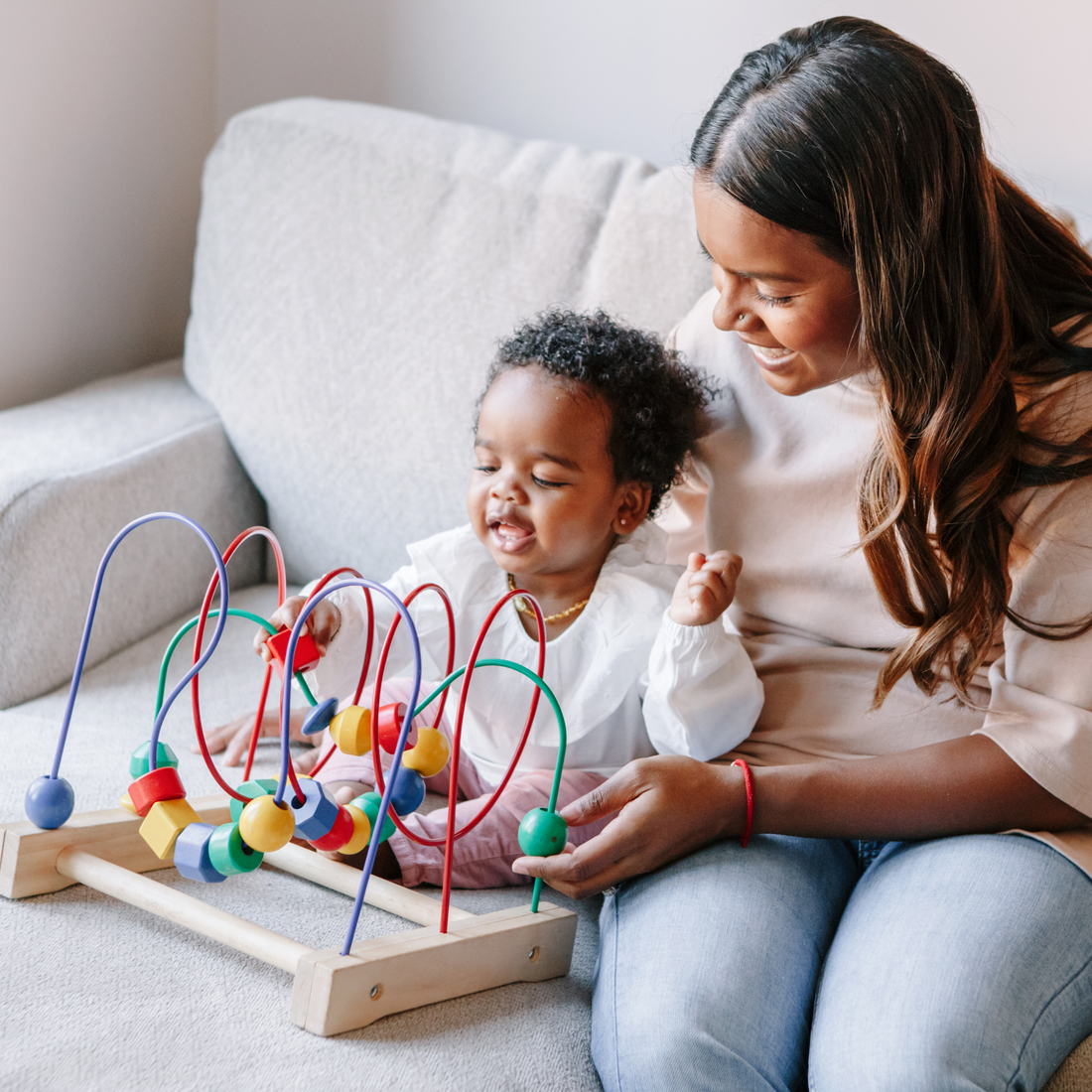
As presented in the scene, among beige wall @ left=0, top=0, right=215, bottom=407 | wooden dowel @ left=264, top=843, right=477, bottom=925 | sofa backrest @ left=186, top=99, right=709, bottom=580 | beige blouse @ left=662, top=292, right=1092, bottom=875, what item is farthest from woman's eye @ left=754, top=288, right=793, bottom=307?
beige wall @ left=0, top=0, right=215, bottom=407

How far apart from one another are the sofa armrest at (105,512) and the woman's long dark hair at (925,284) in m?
0.73

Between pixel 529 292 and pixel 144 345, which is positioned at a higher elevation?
pixel 529 292

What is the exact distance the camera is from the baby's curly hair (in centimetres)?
104

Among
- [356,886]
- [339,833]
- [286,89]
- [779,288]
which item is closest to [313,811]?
[339,833]

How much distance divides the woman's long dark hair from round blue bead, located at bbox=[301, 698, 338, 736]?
42cm

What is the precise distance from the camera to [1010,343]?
32.9 inches

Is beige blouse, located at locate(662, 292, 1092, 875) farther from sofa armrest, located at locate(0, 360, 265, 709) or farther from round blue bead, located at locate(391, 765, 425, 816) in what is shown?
sofa armrest, located at locate(0, 360, 265, 709)

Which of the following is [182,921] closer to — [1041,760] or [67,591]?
[67,591]

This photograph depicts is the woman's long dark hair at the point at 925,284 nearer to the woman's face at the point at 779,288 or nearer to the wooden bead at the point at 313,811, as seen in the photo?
the woman's face at the point at 779,288

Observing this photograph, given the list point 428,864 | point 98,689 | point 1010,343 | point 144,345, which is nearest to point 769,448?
point 1010,343

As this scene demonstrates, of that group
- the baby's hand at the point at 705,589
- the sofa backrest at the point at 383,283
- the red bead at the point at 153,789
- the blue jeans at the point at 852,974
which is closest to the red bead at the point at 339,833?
the red bead at the point at 153,789

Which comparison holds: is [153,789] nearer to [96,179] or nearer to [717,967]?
[717,967]

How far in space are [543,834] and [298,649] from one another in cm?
22

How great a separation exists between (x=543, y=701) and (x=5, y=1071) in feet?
1.69
